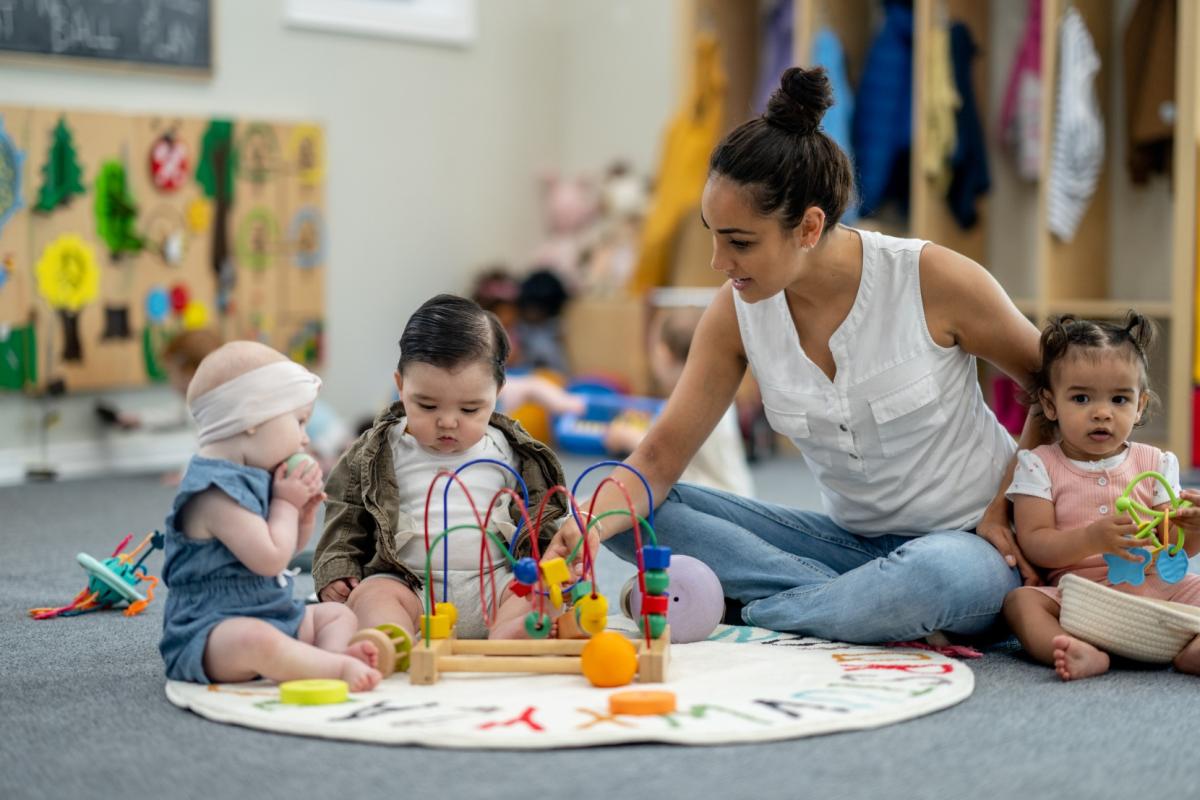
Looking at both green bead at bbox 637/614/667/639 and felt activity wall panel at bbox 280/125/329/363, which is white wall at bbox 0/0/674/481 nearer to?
felt activity wall panel at bbox 280/125/329/363

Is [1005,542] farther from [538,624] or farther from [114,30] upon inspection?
[114,30]

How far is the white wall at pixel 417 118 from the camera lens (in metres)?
4.74

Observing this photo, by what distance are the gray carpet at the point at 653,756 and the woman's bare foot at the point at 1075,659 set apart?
3 centimetres

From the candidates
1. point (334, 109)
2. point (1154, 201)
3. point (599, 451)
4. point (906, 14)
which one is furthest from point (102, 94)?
point (1154, 201)

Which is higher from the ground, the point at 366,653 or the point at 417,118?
the point at 417,118

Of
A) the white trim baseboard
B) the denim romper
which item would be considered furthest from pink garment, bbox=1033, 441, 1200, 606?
the white trim baseboard

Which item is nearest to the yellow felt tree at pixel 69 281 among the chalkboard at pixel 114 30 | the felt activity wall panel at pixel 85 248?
the felt activity wall panel at pixel 85 248

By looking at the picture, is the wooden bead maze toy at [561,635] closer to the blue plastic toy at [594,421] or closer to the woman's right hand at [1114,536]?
the woman's right hand at [1114,536]

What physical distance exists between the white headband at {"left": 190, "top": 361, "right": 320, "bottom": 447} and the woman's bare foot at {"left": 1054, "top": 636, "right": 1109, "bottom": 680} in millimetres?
1037

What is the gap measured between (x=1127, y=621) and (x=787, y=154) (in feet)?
2.50

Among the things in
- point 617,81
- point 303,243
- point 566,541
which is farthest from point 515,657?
point 617,81

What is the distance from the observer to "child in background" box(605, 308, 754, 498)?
3305 millimetres

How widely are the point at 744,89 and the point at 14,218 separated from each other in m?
2.46

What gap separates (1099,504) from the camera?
208cm
